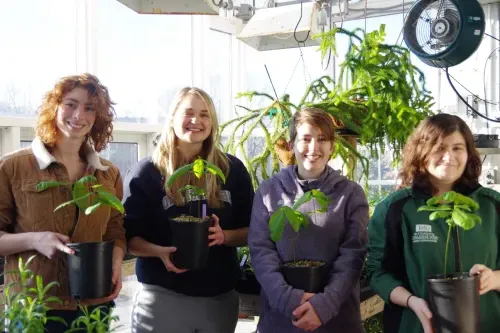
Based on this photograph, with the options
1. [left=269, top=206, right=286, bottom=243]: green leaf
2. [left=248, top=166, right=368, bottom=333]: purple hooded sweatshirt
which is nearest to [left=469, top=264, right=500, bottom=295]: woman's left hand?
[left=248, top=166, right=368, bottom=333]: purple hooded sweatshirt

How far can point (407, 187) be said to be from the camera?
1.74 metres

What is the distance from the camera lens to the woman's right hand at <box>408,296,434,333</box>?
58.5 inches

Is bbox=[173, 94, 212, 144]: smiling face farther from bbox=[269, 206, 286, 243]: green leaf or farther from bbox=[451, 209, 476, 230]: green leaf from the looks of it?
bbox=[451, 209, 476, 230]: green leaf

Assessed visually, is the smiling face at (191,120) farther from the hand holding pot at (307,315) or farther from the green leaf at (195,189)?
the hand holding pot at (307,315)

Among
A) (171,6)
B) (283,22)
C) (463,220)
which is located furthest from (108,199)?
(283,22)

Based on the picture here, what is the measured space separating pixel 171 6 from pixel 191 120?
2.75ft

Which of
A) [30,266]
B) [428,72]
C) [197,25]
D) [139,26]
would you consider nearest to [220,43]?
[197,25]

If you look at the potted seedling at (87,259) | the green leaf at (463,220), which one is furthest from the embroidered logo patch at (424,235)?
the potted seedling at (87,259)

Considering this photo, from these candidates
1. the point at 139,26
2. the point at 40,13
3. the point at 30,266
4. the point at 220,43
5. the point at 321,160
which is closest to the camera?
the point at 30,266

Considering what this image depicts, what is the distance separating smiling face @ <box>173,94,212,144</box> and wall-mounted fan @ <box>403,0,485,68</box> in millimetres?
1661

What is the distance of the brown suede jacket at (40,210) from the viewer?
1.59 m

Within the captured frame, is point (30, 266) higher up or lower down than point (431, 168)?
lower down

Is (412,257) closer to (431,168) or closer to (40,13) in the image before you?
(431,168)

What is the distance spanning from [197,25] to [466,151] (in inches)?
163
